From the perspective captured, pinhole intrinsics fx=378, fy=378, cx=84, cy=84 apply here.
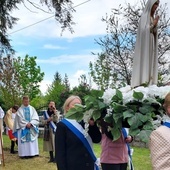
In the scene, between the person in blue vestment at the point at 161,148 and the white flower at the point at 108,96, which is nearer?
the person in blue vestment at the point at 161,148

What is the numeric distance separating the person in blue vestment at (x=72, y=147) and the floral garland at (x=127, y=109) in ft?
0.84

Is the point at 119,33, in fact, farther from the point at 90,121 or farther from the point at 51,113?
the point at 90,121

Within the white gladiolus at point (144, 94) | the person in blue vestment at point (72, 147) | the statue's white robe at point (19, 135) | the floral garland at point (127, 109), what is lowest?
the statue's white robe at point (19, 135)

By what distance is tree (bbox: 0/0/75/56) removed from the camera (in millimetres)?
8344

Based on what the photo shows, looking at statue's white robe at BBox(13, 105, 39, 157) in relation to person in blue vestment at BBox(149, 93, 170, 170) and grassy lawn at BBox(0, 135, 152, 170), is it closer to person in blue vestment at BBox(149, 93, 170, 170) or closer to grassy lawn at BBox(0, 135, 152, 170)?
grassy lawn at BBox(0, 135, 152, 170)

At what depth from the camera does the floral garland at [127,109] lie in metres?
2.85

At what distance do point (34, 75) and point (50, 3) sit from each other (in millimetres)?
26761

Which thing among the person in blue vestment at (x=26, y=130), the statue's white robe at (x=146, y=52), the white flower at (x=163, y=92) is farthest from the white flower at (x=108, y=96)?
the person in blue vestment at (x=26, y=130)

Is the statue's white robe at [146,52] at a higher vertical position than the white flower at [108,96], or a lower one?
higher

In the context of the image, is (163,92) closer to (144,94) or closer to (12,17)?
(144,94)

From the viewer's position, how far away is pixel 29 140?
1060 cm

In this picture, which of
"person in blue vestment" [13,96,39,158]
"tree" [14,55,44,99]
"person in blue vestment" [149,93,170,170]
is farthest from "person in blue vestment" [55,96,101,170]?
"tree" [14,55,44,99]

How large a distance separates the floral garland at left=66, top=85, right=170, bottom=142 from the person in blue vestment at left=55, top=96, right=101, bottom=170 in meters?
0.25

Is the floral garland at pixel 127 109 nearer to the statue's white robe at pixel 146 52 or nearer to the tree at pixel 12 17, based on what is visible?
the statue's white robe at pixel 146 52
